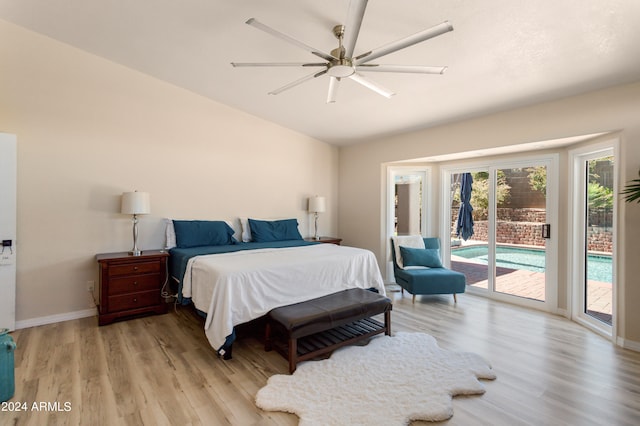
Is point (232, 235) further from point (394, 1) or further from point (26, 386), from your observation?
point (394, 1)

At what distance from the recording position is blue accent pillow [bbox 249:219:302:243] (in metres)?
4.72

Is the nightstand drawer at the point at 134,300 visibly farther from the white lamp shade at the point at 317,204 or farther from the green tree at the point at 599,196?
the green tree at the point at 599,196

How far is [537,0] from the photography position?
2.05 meters

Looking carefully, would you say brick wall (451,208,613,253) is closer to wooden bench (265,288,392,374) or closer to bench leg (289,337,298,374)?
wooden bench (265,288,392,374)

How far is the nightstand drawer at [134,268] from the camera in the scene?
3.44m

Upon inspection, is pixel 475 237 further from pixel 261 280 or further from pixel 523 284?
pixel 261 280

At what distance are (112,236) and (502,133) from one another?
5047 mm

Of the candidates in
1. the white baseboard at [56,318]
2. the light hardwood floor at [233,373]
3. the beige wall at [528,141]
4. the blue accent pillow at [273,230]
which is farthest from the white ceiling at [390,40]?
the white baseboard at [56,318]

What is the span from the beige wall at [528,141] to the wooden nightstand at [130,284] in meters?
3.33

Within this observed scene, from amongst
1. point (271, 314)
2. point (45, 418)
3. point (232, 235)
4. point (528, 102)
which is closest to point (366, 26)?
point (528, 102)

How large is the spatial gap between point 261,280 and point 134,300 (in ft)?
6.12

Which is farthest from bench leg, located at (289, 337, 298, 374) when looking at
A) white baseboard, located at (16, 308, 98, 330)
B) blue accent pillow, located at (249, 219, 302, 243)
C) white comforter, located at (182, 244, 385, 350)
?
white baseboard, located at (16, 308, 98, 330)

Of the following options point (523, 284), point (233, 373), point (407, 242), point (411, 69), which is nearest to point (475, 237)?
point (523, 284)

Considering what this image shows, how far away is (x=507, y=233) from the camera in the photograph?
4.34 m
